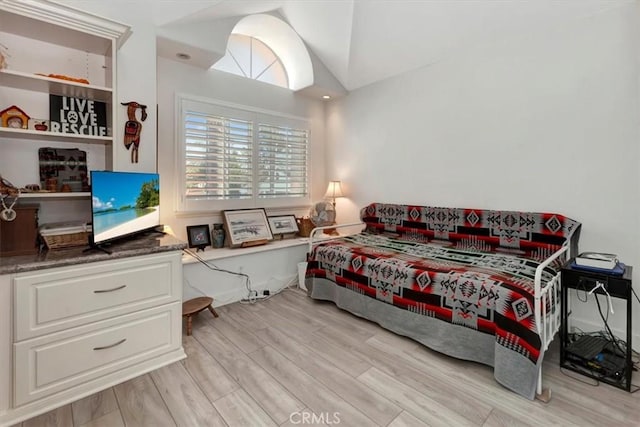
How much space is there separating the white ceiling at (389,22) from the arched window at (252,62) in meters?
0.51

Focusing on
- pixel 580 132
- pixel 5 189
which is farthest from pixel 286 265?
pixel 580 132

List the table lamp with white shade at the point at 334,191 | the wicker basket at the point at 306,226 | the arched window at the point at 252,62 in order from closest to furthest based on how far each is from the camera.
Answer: the arched window at the point at 252,62 → the wicker basket at the point at 306,226 → the table lamp with white shade at the point at 334,191

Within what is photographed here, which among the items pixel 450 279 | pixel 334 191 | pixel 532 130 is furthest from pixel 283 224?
pixel 532 130

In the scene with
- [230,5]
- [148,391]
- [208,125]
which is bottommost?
[148,391]

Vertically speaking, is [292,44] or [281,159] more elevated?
[292,44]

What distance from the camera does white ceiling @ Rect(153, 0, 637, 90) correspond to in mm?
2301

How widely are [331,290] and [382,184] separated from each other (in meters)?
1.44

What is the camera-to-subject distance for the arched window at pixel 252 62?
3.29 meters

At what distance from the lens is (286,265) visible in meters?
3.33

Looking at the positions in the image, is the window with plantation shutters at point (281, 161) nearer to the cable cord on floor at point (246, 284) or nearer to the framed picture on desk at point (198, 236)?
the framed picture on desk at point (198, 236)

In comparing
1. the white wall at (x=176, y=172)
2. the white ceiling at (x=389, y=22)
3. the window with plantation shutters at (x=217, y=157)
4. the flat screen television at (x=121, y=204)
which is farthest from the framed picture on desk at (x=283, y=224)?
the white ceiling at (x=389, y=22)

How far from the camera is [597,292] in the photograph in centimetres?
172

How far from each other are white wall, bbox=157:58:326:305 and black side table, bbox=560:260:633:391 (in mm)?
2374

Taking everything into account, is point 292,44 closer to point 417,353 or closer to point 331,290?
point 331,290
